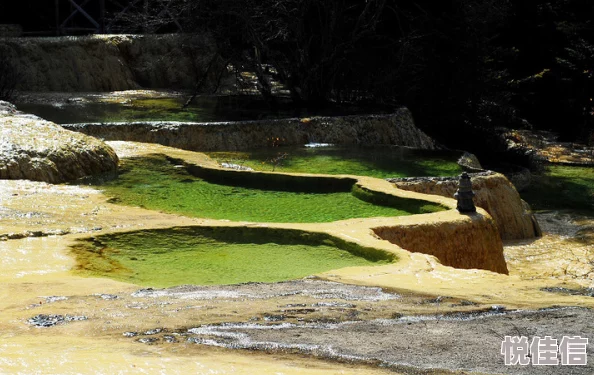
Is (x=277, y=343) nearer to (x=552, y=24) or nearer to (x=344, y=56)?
(x=344, y=56)

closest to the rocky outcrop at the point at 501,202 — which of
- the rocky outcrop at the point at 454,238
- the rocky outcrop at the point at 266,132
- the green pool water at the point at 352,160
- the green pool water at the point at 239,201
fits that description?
the green pool water at the point at 352,160

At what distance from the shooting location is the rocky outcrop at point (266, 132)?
15562 millimetres

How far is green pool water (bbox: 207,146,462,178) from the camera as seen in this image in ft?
44.8

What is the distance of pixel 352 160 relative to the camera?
1447cm

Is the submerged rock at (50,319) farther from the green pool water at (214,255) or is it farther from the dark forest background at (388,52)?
the dark forest background at (388,52)

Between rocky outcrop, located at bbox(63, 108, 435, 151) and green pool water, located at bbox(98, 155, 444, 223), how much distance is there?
372cm

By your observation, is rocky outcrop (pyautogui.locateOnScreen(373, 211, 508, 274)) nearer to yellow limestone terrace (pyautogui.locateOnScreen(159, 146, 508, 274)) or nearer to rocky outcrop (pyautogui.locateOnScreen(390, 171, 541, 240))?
yellow limestone terrace (pyautogui.locateOnScreen(159, 146, 508, 274))

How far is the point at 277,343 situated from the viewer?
382cm

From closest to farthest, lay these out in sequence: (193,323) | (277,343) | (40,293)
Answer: (277,343) → (193,323) → (40,293)

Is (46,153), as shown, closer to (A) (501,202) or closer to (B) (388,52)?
(A) (501,202)

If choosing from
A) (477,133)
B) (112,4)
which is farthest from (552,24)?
(112,4)

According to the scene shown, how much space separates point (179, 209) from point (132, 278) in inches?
122

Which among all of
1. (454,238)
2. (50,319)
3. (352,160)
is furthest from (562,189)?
(50,319)

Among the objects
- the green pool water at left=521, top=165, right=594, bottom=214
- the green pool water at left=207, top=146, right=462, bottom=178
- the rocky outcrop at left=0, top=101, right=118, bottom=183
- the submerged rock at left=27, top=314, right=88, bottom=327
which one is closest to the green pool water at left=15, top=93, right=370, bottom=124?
the green pool water at left=207, top=146, right=462, bottom=178
